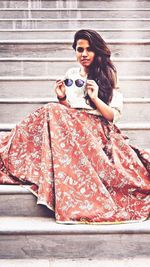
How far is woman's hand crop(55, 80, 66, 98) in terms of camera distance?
7.34ft

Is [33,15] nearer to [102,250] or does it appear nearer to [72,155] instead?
[72,155]

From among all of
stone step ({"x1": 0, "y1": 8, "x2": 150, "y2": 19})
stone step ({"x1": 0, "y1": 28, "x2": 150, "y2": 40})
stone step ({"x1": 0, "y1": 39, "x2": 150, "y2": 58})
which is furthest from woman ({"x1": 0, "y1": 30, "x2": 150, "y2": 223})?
stone step ({"x1": 0, "y1": 8, "x2": 150, "y2": 19})

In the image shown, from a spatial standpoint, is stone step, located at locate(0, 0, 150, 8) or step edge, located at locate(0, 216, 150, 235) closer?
step edge, located at locate(0, 216, 150, 235)

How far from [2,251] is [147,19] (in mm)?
3069

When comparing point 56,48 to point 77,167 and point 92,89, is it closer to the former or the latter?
point 92,89

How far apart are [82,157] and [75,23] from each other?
2.61 m

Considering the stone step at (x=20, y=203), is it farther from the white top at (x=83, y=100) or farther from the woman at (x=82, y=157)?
the white top at (x=83, y=100)

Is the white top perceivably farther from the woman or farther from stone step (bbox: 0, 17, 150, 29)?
stone step (bbox: 0, 17, 150, 29)

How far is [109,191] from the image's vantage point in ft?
6.72

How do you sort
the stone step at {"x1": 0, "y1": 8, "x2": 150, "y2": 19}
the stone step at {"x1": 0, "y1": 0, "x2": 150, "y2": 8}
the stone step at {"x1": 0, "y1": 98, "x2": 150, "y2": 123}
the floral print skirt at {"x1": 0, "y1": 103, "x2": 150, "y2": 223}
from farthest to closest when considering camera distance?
1. the stone step at {"x1": 0, "y1": 0, "x2": 150, "y2": 8}
2. the stone step at {"x1": 0, "y1": 8, "x2": 150, "y2": 19}
3. the stone step at {"x1": 0, "y1": 98, "x2": 150, "y2": 123}
4. the floral print skirt at {"x1": 0, "y1": 103, "x2": 150, "y2": 223}

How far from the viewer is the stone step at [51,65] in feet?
11.4

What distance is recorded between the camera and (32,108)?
9.78 feet

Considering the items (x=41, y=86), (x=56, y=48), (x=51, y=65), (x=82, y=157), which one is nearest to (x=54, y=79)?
(x=41, y=86)

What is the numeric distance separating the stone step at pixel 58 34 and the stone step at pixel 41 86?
3.14ft
